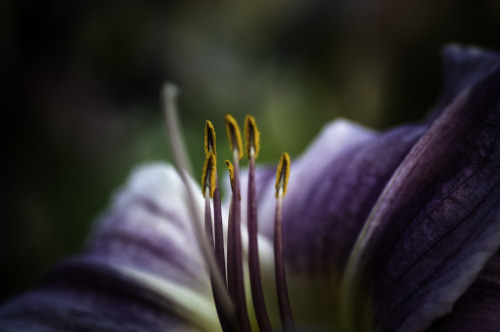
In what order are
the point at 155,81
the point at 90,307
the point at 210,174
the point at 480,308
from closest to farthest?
the point at 480,308 → the point at 210,174 → the point at 90,307 → the point at 155,81

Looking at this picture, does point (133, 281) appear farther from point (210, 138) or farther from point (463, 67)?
point (463, 67)

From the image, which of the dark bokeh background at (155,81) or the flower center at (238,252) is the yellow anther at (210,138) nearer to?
the flower center at (238,252)

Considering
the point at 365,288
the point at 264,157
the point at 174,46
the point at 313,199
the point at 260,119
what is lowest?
the point at 365,288

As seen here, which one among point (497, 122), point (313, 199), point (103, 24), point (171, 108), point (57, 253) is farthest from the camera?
point (103, 24)

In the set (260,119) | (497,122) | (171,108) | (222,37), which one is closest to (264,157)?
(260,119)

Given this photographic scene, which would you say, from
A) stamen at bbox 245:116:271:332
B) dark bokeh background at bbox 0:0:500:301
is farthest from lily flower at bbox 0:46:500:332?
dark bokeh background at bbox 0:0:500:301

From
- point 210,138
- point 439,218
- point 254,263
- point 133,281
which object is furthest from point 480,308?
point 133,281

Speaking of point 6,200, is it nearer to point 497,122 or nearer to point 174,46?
point 174,46
